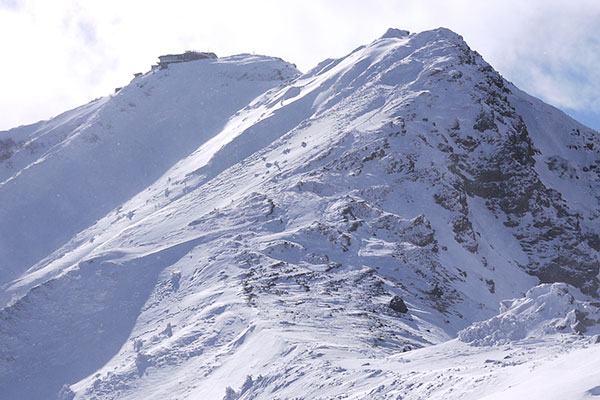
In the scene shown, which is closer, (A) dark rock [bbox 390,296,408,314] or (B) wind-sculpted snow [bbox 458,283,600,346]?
(B) wind-sculpted snow [bbox 458,283,600,346]

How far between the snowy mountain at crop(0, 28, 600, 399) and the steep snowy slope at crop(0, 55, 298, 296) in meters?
0.32

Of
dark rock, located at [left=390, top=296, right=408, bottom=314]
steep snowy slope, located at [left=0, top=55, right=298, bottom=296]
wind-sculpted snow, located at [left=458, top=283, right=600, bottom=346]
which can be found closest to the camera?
wind-sculpted snow, located at [left=458, top=283, right=600, bottom=346]

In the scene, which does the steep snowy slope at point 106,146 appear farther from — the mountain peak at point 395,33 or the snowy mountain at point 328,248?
the mountain peak at point 395,33

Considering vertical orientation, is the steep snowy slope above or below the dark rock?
above

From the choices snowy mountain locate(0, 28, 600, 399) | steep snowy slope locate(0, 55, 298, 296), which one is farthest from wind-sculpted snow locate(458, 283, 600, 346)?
steep snowy slope locate(0, 55, 298, 296)

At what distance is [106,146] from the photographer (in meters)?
65.4

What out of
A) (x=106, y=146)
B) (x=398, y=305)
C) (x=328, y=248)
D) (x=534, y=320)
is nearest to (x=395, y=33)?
(x=106, y=146)

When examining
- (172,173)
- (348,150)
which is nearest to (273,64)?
(172,173)

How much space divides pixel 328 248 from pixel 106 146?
4181 cm

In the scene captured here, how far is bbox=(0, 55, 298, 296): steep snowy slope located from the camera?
5438 cm

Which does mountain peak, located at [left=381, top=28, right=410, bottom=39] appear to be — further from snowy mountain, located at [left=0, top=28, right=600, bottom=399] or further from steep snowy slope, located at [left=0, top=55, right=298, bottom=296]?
steep snowy slope, located at [left=0, top=55, right=298, bottom=296]

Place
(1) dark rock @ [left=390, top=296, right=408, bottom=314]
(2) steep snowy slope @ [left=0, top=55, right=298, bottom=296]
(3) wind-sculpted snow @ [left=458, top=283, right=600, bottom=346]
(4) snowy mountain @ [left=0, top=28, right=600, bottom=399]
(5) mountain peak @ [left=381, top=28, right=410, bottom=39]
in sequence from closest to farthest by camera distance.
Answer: (3) wind-sculpted snow @ [left=458, top=283, right=600, bottom=346] → (4) snowy mountain @ [left=0, top=28, right=600, bottom=399] → (1) dark rock @ [left=390, top=296, right=408, bottom=314] → (2) steep snowy slope @ [left=0, top=55, right=298, bottom=296] → (5) mountain peak @ [left=381, top=28, right=410, bottom=39]

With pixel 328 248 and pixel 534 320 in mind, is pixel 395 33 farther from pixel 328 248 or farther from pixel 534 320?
pixel 534 320

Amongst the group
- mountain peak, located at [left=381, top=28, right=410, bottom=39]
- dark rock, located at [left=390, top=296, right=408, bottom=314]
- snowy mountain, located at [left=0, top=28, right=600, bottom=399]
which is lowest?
dark rock, located at [left=390, top=296, right=408, bottom=314]
